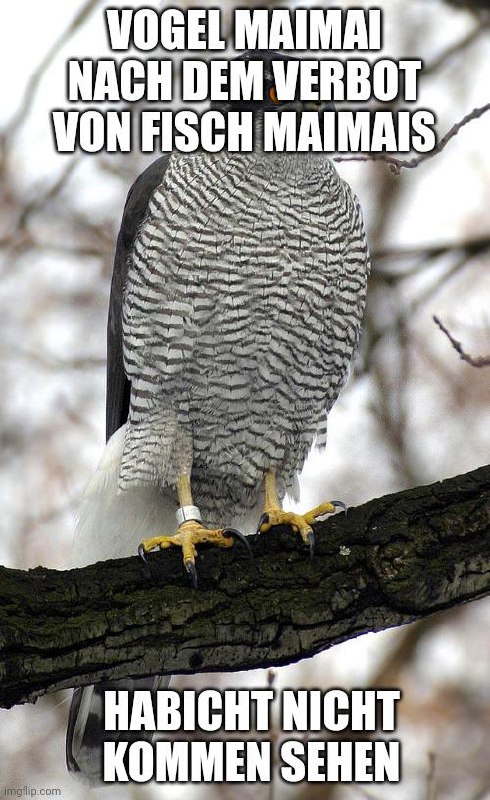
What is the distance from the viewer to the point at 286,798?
6.13 meters

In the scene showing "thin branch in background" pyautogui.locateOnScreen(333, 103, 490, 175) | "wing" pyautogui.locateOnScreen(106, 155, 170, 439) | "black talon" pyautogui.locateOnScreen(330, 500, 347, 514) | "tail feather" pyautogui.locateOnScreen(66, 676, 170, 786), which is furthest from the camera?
"wing" pyautogui.locateOnScreen(106, 155, 170, 439)

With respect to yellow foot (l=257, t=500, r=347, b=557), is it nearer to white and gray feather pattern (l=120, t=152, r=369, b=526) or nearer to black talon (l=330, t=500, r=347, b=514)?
black talon (l=330, t=500, r=347, b=514)

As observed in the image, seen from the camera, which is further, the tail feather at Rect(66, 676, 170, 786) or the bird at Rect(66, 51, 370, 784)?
the tail feather at Rect(66, 676, 170, 786)

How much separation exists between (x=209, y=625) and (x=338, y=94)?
3.33 m

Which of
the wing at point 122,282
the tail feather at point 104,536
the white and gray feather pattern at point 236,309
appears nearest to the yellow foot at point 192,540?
the white and gray feather pattern at point 236,309

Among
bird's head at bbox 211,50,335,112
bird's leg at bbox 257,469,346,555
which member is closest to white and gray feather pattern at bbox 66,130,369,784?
bird's head at bbox 211,50,335,112

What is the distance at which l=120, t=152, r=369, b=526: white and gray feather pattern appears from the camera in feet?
13.5

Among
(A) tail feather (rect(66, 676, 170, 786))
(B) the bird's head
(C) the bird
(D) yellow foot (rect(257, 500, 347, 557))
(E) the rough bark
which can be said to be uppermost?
(B) the bird's head

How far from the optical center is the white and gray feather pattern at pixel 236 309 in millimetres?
4129

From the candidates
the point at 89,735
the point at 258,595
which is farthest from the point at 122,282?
the point at 89,735

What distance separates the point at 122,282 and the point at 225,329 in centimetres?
64

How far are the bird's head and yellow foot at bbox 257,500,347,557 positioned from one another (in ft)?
5.82

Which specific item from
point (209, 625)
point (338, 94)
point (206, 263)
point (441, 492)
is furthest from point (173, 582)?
point (338, 94)

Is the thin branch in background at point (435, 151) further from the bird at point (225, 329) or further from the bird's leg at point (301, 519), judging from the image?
the bird's leg at point (301, 519)
